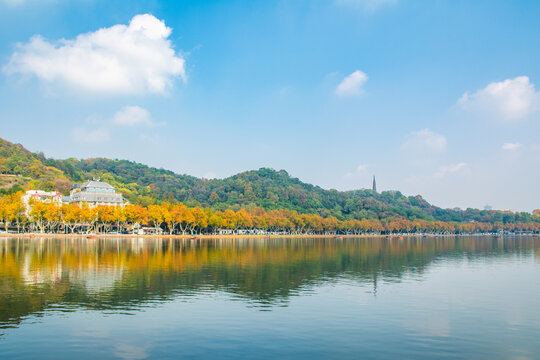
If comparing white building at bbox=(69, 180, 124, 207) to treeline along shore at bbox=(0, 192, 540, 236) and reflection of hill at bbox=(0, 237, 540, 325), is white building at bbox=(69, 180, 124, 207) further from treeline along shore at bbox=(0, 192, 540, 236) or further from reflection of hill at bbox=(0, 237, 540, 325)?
reflection of hill at bbox=(0, 237, 540, 325)

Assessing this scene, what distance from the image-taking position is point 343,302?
28719 millimetres

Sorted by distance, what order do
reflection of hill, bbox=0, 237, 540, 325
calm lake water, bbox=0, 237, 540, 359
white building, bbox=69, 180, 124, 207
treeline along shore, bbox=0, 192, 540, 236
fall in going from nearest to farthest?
1. calm lake water, bbox=0, 237, 540, 359
2. reflection of hill, bbox=0, 237, 540, 325
3. treeline along shore, bbox=0, 192, 540, 236
4. white building, bbox=69, 180, 124, 207

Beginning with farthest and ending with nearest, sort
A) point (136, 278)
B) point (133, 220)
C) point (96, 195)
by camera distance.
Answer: point (96, 195)
point (133, 220)
point (136, 278)

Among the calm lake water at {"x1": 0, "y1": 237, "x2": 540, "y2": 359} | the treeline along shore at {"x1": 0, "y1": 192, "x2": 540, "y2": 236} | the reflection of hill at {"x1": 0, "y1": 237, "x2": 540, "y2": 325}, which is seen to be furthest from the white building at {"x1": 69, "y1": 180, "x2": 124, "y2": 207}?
the calm lake water at {"x1": 0, "y1": 237, "x2": 540, "y2": 359}

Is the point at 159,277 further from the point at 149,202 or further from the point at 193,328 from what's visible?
the point at 149,202

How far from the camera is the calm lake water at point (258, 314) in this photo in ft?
60.8

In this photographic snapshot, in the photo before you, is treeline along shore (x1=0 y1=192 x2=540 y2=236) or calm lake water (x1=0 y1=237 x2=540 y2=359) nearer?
calm lake water (x1=0 y1=237 x2=540 y2=359)

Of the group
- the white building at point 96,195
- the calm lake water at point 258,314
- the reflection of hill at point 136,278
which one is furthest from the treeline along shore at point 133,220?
the calm lake water at point 258,314

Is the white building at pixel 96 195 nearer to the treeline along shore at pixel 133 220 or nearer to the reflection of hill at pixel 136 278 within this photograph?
the treeline along shore at pixel 133 220

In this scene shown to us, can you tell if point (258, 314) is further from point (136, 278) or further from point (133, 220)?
point (133, 220)

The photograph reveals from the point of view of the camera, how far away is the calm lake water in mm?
18547

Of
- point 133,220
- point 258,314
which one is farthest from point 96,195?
point 258,314

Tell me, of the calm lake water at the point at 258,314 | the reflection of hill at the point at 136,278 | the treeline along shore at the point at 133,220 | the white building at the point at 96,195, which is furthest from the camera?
the white building at the point at 96,195

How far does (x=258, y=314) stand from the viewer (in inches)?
979
